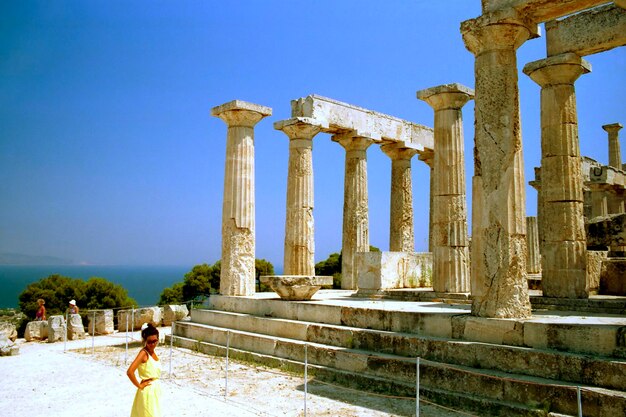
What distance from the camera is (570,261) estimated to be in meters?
12.0

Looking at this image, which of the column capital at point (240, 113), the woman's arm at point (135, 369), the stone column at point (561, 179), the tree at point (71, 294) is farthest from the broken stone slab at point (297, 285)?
the tree at point (71, 294)

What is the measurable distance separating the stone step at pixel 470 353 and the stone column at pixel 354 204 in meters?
5.93

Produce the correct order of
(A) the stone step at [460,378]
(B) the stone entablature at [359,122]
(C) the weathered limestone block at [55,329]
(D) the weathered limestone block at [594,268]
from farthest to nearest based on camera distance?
(C) the weathered limestone block at [55,329] → (B) the stone entablature at [359,122] → (D) the weathered limestone block at [594,268] → (A) the stone step at [460,378]

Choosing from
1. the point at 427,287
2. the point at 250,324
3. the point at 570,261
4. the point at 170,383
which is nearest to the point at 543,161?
the point at 570,261

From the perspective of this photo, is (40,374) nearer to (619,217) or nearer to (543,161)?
(543,161)

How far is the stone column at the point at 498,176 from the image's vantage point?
29.0ft

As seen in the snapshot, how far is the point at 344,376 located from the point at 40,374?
675cm

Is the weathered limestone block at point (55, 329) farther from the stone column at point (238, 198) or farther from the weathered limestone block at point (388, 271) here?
the weathered limestone block at point (388, 271)

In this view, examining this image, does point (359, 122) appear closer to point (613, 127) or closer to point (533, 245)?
point (533, 245)

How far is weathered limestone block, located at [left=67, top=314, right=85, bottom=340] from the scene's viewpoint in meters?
18.1

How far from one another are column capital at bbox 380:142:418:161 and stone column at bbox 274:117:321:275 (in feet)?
13.3

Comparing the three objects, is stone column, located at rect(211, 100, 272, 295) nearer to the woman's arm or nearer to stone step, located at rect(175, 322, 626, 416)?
stone step, located at rect(175, 322, 626, 416)

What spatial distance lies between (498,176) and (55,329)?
48.5ft

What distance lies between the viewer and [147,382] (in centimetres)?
603
